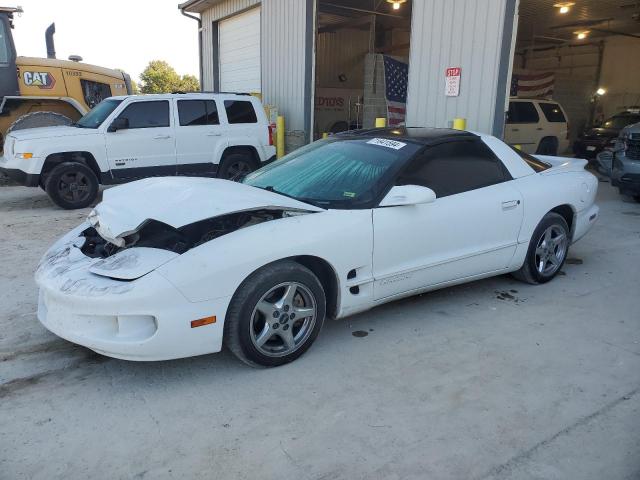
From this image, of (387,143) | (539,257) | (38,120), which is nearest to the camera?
(387,143)

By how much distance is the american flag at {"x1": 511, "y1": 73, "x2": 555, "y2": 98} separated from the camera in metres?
19.1

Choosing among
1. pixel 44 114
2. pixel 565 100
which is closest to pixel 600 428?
pixel 44 114

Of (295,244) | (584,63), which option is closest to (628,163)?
(295,244)

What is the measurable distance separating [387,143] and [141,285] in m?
2.26

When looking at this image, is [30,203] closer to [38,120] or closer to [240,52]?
[38,120]

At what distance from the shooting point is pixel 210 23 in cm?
1583

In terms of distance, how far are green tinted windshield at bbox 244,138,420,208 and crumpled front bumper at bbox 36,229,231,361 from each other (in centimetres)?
119

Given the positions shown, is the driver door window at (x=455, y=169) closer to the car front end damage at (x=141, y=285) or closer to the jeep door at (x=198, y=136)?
the car front end damage at (x=141, y=285)

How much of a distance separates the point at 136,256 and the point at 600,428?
9.11ft

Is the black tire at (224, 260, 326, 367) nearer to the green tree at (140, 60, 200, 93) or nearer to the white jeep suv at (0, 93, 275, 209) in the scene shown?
the white jeep suv at (0, 93, 275, 209)

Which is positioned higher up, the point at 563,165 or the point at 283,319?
the point at 563,165

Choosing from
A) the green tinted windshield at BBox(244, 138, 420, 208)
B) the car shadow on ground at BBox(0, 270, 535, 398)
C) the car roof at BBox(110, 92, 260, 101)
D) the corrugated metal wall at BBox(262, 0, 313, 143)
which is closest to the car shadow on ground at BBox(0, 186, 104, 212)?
the car roof at BBox(110, 92, 260, 101)

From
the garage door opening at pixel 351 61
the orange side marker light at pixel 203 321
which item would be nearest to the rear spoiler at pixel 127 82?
the garage door opening at pixel 351 61

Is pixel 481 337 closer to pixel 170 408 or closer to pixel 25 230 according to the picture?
pixel 170 408
